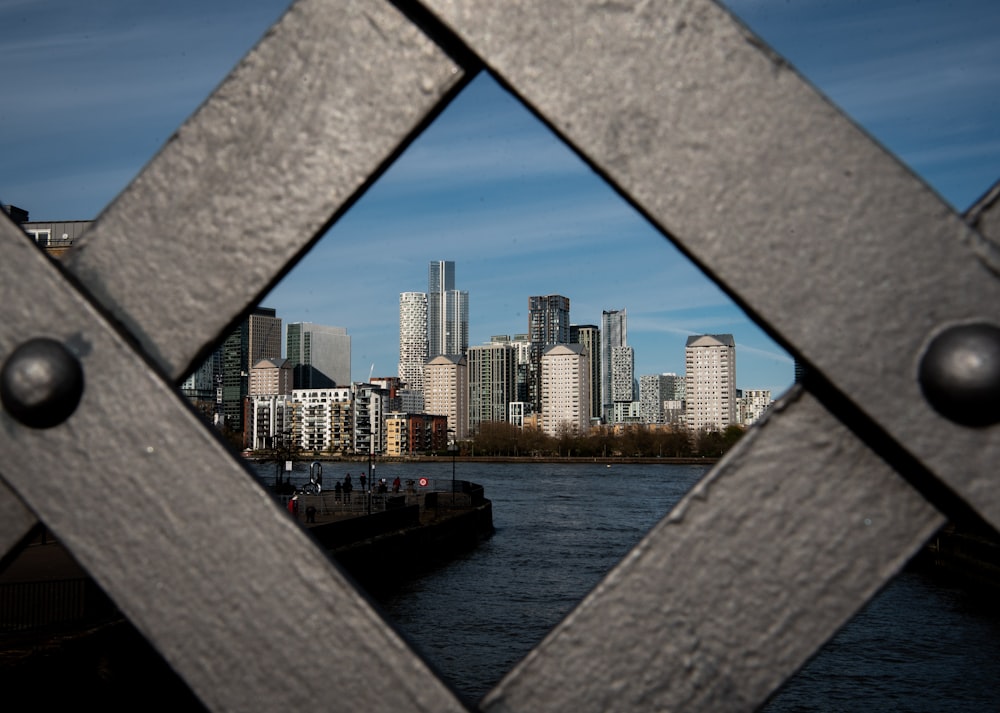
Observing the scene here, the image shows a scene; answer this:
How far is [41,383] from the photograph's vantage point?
0.89 m

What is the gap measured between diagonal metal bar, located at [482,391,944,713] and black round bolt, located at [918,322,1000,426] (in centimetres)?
9

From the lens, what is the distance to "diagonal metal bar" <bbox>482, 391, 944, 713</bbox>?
0.86m

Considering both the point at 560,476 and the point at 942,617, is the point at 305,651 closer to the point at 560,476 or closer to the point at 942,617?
the point at 942,617

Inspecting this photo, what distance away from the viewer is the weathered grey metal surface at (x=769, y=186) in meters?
0.82

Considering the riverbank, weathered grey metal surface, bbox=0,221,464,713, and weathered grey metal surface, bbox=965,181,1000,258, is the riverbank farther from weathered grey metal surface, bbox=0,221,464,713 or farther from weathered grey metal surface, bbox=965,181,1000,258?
weathered grey metal surface, bbox=965,181,1000,258

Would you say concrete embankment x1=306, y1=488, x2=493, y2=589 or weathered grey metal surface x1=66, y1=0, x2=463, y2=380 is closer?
weathered grey metal surface x1=66, y1=0, x2=463, y2=380

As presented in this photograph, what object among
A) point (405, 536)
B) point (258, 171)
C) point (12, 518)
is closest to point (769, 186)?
point (258, 171)

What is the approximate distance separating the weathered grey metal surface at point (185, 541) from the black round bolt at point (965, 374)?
0.56 metres

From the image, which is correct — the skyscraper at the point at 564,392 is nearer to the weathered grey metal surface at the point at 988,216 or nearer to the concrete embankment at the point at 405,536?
the concrete embankment at the point at 405,536

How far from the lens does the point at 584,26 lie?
0.88 meters

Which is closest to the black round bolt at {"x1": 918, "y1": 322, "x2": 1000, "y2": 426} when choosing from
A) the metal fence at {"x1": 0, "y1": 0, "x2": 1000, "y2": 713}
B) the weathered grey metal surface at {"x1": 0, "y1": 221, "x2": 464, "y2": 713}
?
the metal fence at {"x1": 0, "y1": 0, "x2": 1000, "y2": 713}

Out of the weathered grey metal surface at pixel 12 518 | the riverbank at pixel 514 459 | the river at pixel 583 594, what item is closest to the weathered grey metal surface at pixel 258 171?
the weathered grey metal surface at pixel 12 518

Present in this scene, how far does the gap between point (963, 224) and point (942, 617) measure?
30.8m

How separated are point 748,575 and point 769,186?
385mm
